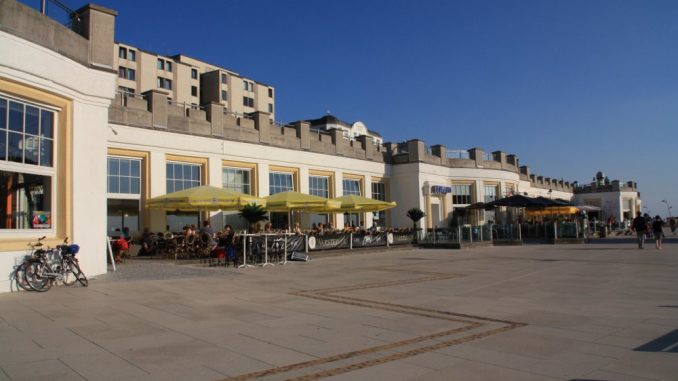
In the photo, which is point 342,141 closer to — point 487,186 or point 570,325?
point 487,186

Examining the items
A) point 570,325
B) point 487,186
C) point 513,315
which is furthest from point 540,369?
point 487,186

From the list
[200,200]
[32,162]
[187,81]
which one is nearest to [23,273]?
[32,162]

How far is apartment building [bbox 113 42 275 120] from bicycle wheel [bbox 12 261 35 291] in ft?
173

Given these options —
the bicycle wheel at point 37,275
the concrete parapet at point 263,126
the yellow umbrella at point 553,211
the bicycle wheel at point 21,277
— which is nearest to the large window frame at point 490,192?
the yellow umbrella at point 553,211

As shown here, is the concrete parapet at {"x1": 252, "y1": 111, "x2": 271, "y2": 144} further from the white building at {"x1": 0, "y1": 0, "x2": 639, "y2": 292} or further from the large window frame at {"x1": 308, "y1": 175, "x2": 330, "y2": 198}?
the large window frame at {"x1": 308, "y1": 175, "x2": 330, "y2": 198}

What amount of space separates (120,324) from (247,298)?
2870 mm

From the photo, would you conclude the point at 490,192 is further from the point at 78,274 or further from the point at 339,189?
the point at 78,274

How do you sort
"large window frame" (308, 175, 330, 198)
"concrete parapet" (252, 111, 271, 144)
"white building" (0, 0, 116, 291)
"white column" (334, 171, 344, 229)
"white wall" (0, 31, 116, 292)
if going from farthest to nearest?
"white column" (334, 171, 344, 229) → "large window frame" (308, 175, 330, 198) → "concrete parapet" (252, 111, 271, 144) → "white wall" (0, 31, 116, 292) → "white building" (0, 0, 116, 291)

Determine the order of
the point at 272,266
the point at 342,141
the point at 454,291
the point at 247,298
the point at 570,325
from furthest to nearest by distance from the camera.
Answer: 1. the point at 342,141
2. the point at 272,266
3. the point at 454,291
4. the point at 247,298
5. the point at 570,325

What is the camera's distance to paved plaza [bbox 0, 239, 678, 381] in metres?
4.95

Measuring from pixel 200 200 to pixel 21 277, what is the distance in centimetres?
800

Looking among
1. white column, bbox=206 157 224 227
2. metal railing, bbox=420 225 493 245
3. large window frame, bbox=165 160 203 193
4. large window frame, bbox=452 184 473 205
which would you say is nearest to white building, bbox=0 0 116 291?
large window frame, bbox=165 160 203 193

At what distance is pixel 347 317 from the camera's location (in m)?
7.69

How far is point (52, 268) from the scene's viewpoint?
10.5m
